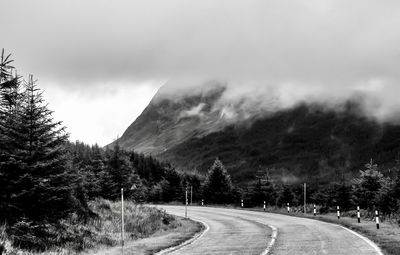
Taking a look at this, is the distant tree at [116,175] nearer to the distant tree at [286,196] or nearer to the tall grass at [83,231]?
the tall grass at [83,231]

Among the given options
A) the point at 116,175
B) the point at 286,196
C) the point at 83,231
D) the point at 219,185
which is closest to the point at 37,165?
the point at 83,231

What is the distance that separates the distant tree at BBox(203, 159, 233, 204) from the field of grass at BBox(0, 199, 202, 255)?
26033mm

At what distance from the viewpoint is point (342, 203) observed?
45.1 meters

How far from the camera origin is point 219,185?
5638 centimetres

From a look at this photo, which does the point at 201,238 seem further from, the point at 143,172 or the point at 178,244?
the point at 143,172

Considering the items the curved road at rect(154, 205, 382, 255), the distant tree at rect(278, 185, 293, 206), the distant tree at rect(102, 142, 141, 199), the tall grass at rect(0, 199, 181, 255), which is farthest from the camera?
the distant tree at rect(278, 185, 293, 206)

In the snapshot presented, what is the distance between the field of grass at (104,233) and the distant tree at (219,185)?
85.4 feet

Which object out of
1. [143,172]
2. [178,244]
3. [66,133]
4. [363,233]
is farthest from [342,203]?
→ [143,172]

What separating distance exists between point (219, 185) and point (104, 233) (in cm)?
3618

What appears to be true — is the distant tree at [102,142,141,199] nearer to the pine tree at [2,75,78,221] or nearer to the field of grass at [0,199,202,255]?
the field of grass at [0,199,202,255]

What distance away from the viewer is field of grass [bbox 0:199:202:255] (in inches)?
605

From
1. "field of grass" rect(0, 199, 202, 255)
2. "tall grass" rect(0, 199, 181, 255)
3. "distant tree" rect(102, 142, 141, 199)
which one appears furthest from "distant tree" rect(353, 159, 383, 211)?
"distant tree" rect(102, 142, 141, 199)

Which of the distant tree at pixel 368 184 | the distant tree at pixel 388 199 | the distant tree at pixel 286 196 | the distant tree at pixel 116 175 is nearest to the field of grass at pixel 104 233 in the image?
the distant tree at pixel 116 175

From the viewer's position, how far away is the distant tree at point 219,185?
184ft
